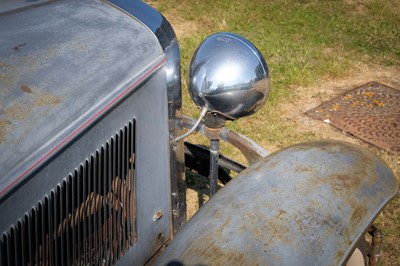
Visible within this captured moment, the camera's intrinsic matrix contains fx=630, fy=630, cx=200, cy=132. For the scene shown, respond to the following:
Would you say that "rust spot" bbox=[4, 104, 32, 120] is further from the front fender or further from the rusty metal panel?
the front fender

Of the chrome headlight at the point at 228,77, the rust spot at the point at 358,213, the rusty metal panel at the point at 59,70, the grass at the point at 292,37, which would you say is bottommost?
the grass at the point at 292,37

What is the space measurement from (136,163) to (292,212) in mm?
527

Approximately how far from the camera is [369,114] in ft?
Result: 15.9

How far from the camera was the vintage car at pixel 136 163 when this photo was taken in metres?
1.55

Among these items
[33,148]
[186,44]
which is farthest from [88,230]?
[186,44]

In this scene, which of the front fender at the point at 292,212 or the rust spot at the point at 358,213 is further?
the rust spot at the point at 358,213

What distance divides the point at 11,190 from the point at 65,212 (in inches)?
10.1

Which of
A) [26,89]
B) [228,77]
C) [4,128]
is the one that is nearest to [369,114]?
[228,77]

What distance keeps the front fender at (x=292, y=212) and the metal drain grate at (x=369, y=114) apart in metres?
2.49

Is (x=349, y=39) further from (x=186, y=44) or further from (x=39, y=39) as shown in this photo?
(x=39, y=39)

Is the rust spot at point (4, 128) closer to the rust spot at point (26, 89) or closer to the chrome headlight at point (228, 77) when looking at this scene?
the rust spot at point (26, 89)

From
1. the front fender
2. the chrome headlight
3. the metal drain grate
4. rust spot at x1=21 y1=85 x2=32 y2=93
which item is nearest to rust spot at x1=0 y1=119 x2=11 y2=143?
rust spot at x1=21 y1=85 x2=32 y2=93

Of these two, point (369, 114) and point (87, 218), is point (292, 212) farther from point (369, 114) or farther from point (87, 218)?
point (369, 114)

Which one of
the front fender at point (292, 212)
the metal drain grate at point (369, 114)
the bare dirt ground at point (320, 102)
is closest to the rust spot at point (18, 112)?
the front fender at point (292, 212)
